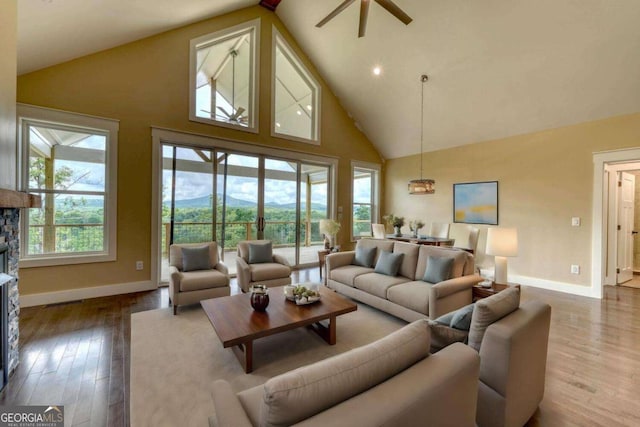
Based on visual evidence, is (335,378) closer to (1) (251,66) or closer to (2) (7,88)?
(2) (7,88)

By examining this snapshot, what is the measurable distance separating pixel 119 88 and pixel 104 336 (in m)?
3.64

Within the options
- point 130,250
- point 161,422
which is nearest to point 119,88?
point 130,250

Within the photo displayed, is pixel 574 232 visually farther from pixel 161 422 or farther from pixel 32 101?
pixel 32 101

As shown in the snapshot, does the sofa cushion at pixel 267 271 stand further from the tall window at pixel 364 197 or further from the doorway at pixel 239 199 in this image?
the tall window at pixel 364 197

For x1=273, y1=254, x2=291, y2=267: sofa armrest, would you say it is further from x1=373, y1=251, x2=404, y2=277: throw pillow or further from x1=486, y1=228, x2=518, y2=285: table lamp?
x1=486, y1=228, x2=518, y2=285: table lamp

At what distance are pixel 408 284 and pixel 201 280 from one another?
8.80 ft

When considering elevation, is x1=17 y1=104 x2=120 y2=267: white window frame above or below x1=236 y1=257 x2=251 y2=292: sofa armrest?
above

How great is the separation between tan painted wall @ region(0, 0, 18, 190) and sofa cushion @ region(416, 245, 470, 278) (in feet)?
13.9

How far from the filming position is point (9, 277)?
6.89 feet

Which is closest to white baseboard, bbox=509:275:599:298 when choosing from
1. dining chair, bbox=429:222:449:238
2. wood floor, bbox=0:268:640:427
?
wood floor, bbox=0:268:640:427

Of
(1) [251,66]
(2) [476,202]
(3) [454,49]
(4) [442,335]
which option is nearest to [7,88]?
(4) [442,335]

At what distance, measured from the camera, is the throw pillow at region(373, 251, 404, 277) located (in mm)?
3711

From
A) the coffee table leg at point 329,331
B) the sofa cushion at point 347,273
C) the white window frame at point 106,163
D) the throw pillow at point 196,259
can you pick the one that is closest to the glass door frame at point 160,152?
the white window frame at point 106,163

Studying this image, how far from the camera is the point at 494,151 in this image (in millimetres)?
5637
